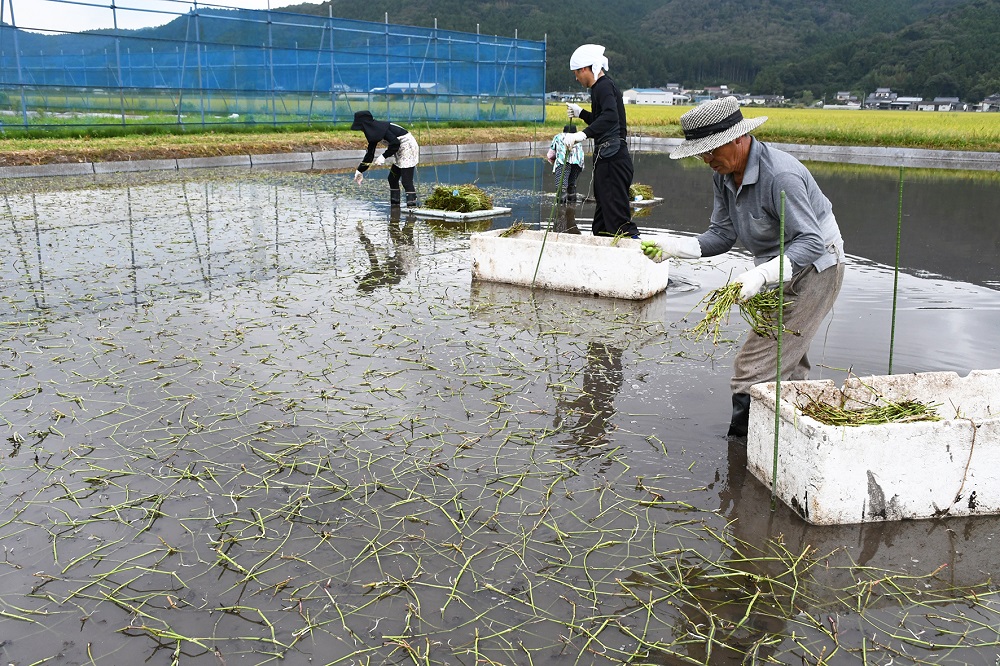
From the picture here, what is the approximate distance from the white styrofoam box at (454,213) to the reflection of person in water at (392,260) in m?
0.36

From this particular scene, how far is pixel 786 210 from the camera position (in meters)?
3.62

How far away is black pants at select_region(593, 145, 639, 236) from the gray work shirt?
325cm

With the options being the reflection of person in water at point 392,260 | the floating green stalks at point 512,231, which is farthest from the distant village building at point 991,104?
the floating green stalks at point 512,231

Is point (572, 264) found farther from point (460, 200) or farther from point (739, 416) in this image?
point (460, 200)

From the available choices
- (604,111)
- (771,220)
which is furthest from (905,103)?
(771,220)

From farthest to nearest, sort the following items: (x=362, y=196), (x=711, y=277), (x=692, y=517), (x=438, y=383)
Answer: (x=362, y=196) → (x=711, y=277) → (x=438, y=383) → (x=692, y=517)

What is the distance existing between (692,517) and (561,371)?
1.87 meters

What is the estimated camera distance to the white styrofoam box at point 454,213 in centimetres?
1114

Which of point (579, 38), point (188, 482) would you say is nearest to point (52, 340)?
point (188, 482)

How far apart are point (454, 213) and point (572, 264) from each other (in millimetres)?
4403

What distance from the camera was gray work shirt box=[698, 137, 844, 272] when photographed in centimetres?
359

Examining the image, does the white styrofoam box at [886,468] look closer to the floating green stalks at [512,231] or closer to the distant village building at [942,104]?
the floating green stalks at [512,231]

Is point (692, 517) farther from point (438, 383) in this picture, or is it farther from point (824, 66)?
point (824, 66)

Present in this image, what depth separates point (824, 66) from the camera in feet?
316
